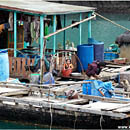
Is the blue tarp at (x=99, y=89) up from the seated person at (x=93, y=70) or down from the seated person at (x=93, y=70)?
down

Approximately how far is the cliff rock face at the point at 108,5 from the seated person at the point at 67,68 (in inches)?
1679

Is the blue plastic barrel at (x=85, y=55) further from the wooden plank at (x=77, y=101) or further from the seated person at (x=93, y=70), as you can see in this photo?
the wooden plank at (x=77, y=101)

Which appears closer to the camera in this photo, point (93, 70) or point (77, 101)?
point (77, 101)

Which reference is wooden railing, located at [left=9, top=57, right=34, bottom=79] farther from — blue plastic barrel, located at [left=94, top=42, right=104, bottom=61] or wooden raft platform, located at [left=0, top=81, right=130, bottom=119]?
blue plastic barrel, located at [left=94, top=42, right=104, bottom=61]

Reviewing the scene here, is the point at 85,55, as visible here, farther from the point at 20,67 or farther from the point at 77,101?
the point at 77,101

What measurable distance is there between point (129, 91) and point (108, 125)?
119 inches

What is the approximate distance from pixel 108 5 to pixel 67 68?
147 feet

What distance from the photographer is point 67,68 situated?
1945 cm

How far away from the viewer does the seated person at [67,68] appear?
19250 mm

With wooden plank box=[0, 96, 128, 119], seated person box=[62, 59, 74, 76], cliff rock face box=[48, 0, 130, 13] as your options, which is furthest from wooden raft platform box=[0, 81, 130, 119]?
cliff rock face box=[48, 0, 130, 13]

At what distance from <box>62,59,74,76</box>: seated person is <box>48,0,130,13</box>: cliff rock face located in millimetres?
42637

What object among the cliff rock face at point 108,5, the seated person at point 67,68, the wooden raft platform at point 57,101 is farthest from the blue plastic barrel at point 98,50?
the cliff rock face at point 108,5

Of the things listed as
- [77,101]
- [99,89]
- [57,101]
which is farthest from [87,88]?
[57,101]

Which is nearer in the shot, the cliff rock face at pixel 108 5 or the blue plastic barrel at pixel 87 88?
the blue plastic barrel at pixel 87 88
